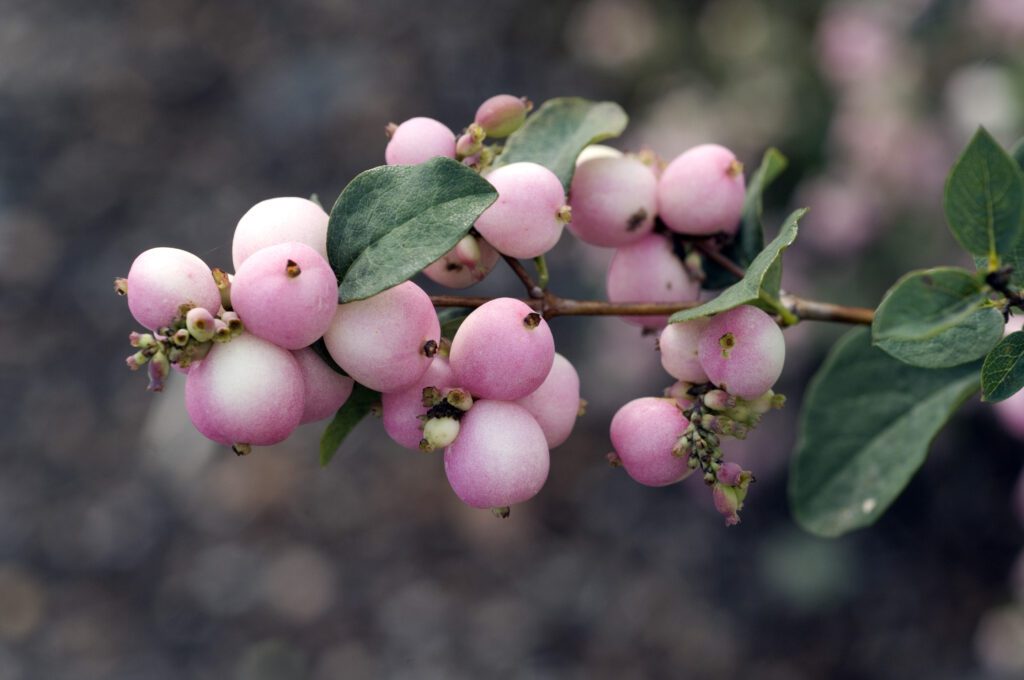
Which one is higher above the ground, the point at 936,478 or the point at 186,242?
the point at 186,242

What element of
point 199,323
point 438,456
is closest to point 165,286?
point 199,323

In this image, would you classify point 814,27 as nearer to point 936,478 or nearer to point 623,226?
point 936,478

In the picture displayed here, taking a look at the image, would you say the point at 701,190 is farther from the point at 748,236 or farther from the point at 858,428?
the point at 858,428

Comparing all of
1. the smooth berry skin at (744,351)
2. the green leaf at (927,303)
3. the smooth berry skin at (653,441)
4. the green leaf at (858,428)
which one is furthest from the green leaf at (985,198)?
the green leaf at (858,428)

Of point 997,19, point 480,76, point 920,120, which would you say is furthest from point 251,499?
point 997,19

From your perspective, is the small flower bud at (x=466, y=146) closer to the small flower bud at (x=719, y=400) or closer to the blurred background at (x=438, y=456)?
the small flower bud at (x=719, y=400)

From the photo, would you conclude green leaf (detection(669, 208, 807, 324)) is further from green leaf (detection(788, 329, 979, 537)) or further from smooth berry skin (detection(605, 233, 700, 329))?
green leaf (detection(788, 329, 979, 537))
